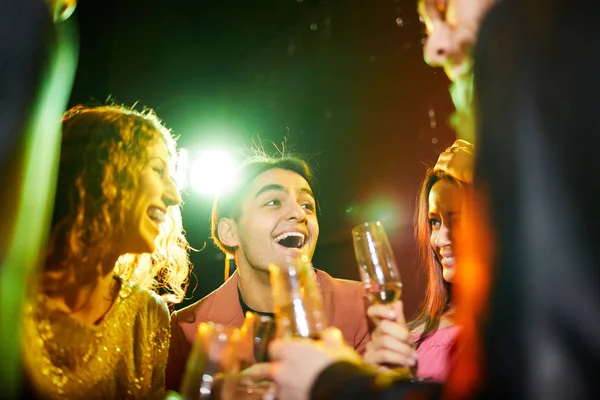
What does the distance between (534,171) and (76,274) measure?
1.99 meters

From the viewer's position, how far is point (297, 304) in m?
1.66

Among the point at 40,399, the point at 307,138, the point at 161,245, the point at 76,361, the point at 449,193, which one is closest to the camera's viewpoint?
the point at 40,399

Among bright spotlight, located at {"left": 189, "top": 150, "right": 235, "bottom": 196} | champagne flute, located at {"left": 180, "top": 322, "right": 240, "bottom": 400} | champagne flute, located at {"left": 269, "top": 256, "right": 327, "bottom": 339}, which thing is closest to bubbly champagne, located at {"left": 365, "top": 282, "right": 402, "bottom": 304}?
champagne flute, located at {"left": 269, "top": 256, "right": 327, "bottom": 339}

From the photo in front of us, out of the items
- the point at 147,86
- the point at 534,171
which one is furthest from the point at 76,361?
the point at 147,86

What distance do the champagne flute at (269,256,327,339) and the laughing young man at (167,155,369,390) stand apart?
168 centimetres

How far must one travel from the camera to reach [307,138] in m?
6.16

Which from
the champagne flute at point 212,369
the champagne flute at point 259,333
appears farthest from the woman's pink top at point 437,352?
the champagne flute at point 212,369

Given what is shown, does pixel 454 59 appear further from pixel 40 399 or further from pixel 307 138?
pixel 307 138

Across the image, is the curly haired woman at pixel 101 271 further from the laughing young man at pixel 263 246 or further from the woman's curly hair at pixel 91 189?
the laughing young man at pixel 263 246

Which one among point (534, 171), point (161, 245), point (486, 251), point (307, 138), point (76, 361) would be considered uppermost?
point (307, 138)

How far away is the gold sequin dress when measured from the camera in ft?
6.54

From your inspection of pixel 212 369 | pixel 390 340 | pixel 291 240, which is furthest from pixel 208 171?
pixel 212 369

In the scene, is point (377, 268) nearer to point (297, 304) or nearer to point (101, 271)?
point (297, 304)

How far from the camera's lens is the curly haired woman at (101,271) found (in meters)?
2.08
